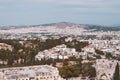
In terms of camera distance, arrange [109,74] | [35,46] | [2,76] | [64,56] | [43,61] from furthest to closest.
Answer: [35,46], [64,56], [43,61], [109,74], [2,76]

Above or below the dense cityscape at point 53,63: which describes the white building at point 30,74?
above

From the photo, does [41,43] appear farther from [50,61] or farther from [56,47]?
[50,61]

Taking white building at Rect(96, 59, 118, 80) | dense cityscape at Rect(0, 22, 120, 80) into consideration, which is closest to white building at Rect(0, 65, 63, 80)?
dense cityscape at Rect(0, 22, 120, 80)

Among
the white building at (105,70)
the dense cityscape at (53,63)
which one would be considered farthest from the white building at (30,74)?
the white building at (105,70)

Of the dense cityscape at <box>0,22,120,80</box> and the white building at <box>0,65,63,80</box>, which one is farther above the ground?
the white building at <box>0,65,63,80</box>

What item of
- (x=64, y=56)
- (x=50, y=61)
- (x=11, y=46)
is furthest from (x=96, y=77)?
(x=11, y=46)

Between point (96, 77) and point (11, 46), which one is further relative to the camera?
point (11, 46)

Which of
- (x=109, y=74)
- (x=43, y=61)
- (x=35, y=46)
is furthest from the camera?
(x=35, y=46)

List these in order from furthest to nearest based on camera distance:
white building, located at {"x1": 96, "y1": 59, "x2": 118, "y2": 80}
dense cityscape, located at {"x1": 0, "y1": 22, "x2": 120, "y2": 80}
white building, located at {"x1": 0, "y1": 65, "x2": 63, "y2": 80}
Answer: white building, located at {"x1": 96, "y1": 59, "x2": 118, "y2": 80} < dense cityscape, located at {"x1": 0, "y1": 22, "x2": 120, "y2": 80} < white building, located at {"x1": 0, "y1": 65, "x2": 63, "y2": 80}

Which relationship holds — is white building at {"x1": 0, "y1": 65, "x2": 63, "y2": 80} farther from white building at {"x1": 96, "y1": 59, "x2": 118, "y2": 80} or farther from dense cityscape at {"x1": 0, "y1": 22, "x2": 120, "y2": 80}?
white building at {"x1": 96, "y1": 59, "x2": 118, "y2": 80}

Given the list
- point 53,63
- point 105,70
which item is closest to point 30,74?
point 105,70

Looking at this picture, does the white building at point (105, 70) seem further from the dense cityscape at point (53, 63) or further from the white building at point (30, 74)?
the white building at point (30, 74)
